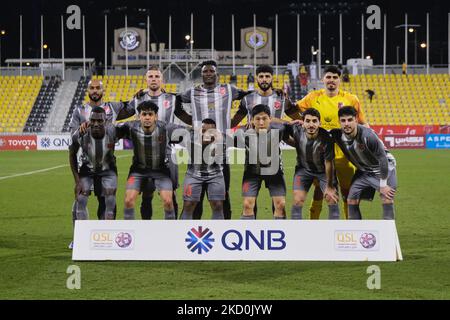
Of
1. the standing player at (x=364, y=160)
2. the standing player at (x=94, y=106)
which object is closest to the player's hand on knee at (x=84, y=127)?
the standing player at (x=94, y=106)

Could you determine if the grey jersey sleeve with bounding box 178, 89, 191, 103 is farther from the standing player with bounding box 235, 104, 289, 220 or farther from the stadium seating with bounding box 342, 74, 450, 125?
the stadium seating with bounding box 342, 74, 450, 125

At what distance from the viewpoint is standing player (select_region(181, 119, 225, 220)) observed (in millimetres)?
8891

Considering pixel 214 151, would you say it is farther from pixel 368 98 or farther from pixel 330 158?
pixel 368 98

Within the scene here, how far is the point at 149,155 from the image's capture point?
885cm

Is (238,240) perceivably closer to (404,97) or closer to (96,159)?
(96,159)

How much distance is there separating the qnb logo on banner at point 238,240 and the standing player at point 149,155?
0.93m

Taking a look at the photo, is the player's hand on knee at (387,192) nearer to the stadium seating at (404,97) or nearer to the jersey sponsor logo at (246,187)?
the jersey sponsor logo at (246,187)

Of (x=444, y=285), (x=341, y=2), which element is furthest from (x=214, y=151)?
(x=341, y=2)

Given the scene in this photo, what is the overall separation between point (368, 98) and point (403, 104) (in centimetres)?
205

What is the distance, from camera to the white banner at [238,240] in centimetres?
795

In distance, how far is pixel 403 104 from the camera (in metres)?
44.1

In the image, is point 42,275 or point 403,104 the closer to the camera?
point 42,275

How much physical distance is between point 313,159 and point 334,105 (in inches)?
34.3

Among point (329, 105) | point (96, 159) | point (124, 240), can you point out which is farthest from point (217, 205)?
point (329, 105)
